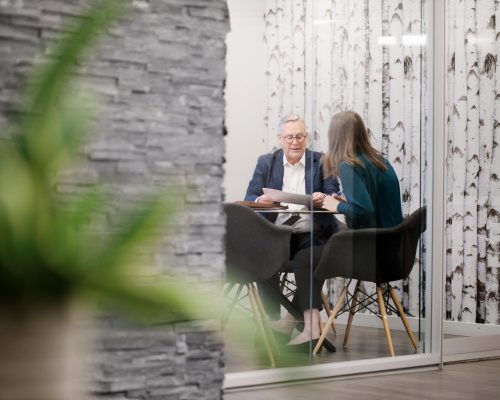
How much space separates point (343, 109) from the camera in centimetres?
443

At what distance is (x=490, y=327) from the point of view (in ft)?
18.1

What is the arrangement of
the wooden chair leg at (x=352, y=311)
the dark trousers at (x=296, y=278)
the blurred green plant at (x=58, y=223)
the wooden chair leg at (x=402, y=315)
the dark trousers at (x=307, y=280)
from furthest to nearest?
the wooden chair leg at (x=402, y=315) < the wooden chair leg at (x=352, y=311) < the dark trousers at (x=307, y=280) < the dark trousers at (x=296, y=278) < the blurred green plant at (x=58, y=223)

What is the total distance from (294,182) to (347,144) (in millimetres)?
548

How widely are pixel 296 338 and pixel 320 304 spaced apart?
0.90 ft

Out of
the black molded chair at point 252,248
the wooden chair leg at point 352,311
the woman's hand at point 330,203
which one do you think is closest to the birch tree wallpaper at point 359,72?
the wooden chair leg at point 352,311

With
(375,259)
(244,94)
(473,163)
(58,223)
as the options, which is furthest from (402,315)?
(58,223)

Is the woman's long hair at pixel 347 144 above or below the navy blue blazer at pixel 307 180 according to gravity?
above

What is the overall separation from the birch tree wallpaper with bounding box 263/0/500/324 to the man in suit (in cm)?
9

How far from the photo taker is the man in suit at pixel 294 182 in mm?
3869

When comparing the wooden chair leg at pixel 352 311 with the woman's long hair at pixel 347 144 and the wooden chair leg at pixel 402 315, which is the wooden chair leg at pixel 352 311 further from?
the woman's long hair at pixel 347 144

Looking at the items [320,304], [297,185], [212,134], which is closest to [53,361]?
[212,134]

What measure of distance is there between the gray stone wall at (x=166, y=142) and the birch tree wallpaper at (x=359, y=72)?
979 millimetres

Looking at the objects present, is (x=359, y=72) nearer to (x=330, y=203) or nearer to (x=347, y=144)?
(x=347, y=144)

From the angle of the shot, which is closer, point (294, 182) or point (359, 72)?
point (294, 182)
